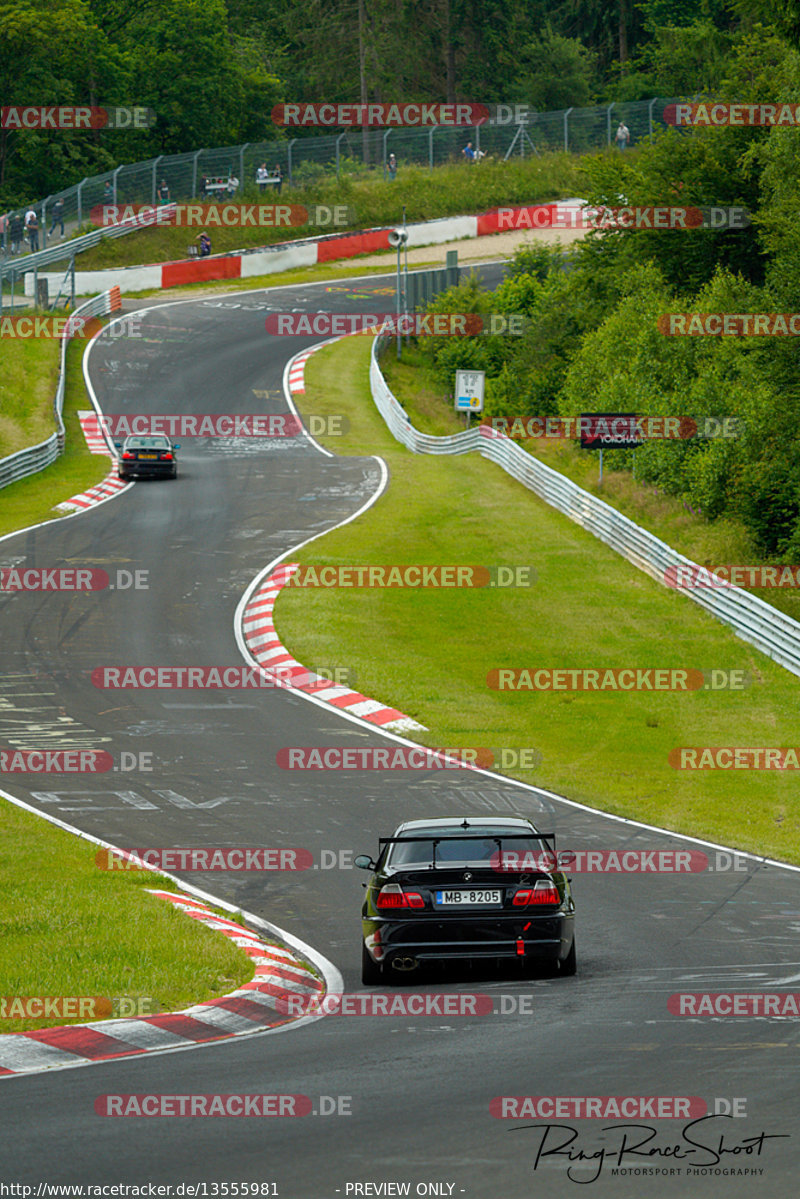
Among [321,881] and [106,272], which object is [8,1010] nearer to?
[321,881]

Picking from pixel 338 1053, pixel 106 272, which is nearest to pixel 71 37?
pixel 106 272

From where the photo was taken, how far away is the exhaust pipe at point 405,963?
35.4 feet

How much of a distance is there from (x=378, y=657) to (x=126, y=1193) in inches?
819

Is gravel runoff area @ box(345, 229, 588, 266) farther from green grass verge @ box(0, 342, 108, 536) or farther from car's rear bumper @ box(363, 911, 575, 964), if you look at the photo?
car's rear bumper @ box(363, 911, 575, 964)

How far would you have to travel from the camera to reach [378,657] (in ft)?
88.6

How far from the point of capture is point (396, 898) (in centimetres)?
1085

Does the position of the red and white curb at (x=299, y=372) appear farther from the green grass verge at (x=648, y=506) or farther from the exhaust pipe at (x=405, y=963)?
the exhaust pipe at (x=405, y=963)

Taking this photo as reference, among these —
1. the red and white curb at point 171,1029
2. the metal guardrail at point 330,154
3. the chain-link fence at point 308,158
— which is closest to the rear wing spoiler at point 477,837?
the red and white curb at point 171,1029

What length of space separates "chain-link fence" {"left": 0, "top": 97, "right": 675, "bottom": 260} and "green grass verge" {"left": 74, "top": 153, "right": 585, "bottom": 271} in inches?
35.5

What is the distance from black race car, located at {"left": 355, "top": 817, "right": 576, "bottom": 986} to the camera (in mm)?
10750

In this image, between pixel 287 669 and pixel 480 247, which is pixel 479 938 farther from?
pixel 480 247

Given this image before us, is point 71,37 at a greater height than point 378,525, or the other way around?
point 71,37

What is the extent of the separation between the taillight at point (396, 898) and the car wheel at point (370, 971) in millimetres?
407

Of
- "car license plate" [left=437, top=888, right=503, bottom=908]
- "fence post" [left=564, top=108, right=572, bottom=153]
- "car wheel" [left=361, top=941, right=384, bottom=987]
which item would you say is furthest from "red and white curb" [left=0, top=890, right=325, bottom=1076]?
"fence post" [left=564, top=108, right=572, bottom=153]
